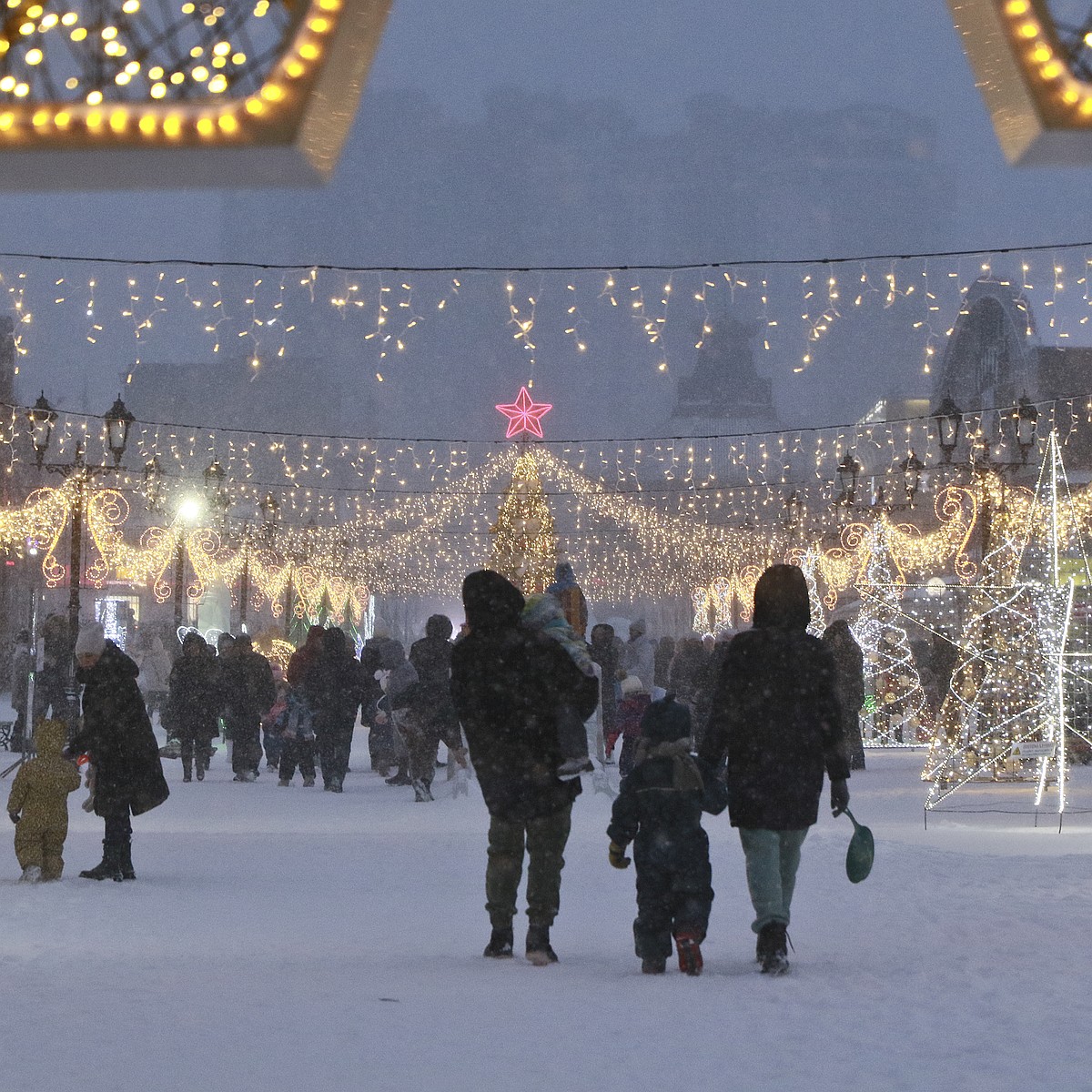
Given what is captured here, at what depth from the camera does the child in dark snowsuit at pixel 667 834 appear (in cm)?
755

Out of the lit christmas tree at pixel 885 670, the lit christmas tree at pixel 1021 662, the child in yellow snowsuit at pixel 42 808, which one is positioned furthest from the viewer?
the lit christmas tree at pixel 885 670

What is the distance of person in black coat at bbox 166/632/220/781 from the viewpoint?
65.8ft

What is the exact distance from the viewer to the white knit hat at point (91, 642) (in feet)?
36.7

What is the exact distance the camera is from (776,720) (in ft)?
25.6

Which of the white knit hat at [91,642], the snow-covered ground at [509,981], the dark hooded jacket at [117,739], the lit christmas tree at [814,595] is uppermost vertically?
the lit christmas tree at [814,595]

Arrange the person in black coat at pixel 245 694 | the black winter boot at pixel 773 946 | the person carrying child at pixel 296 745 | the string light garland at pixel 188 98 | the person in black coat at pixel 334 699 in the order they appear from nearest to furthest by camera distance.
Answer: the string light garland at pixel 188 98
the black winter boot at pixel 773 946
the person in black coat at pixel 334 699
the person carrying child at pixel 296 745
the person in black coat at pixel 245 694

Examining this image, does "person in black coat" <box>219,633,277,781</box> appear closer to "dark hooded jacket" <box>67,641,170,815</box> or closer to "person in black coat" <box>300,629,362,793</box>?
"person in black coat" <box>300,629,362,793</box>

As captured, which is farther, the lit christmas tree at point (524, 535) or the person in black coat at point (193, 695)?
the lit christmas tree at point (524, 535)

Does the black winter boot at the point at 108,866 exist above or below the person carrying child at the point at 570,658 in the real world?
below

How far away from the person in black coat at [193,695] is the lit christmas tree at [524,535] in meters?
11.0

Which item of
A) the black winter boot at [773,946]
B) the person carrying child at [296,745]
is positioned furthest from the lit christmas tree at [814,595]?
the black winter boot at [773,946]

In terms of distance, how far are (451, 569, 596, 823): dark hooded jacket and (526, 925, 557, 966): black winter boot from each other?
49cm

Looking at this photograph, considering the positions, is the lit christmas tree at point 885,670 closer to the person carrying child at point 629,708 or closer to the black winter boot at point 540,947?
the person carrying child at point 629,708

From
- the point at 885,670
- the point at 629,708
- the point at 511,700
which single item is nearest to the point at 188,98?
the point at 511,700
